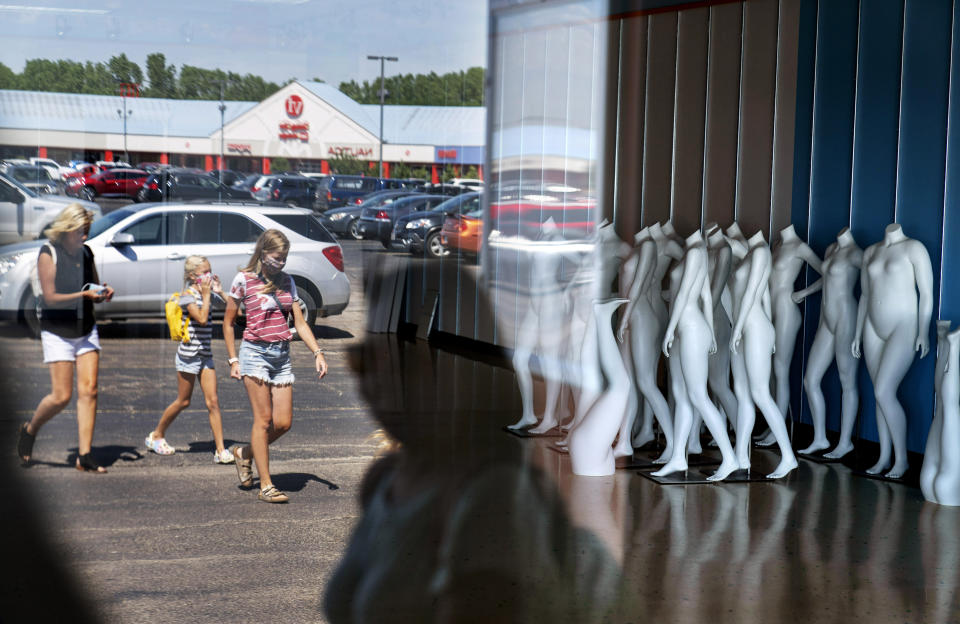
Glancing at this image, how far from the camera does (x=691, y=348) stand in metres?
5.38

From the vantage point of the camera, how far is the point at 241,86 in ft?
14.8

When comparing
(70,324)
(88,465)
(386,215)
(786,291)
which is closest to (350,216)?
(386,215)

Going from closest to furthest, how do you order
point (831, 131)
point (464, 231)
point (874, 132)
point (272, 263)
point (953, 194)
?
point (272, 263), point (953, 194), point (874, 132), point (831, 131), point (464, 231)

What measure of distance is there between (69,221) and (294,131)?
1101mm

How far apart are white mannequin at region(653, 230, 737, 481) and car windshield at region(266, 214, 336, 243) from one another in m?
1.87

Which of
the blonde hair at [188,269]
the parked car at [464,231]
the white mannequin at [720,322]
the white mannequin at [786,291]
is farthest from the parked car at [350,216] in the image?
the parked car at [464,231]

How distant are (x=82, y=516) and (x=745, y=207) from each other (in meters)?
4.75

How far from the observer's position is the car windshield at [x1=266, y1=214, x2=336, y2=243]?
14.9ft

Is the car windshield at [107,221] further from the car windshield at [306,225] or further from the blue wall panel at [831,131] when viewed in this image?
the blue wall panel at [831,131]

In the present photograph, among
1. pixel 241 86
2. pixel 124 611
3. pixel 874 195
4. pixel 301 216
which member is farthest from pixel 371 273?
pixel 874 195

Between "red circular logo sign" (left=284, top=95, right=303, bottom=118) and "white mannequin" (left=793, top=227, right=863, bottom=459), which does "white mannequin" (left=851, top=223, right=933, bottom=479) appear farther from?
"red circular logo sign" (left=284, top=95, right=303, bottom=118)

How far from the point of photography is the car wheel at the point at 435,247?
27.4ft

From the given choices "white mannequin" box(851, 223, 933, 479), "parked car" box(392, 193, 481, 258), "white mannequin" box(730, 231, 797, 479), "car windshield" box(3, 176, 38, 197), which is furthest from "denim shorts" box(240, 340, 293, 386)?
"white mannequin" box(851, 223, 933, 479)

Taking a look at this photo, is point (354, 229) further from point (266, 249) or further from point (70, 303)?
point (70, 303)
